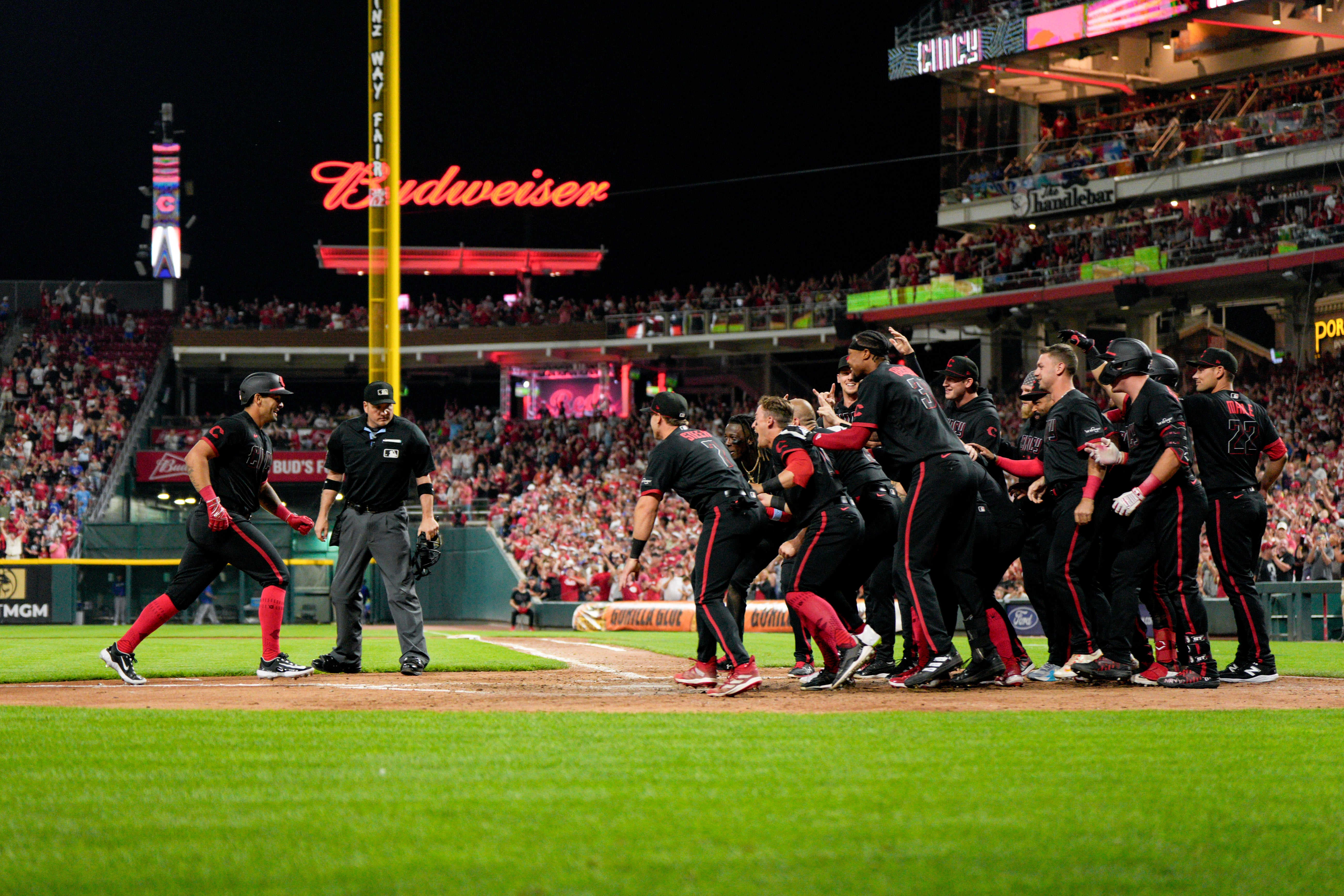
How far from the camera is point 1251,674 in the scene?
27.8 feet

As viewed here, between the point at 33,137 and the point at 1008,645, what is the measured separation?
51852mm

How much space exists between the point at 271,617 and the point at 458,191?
36.2m

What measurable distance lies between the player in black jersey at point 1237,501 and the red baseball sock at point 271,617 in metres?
6.27

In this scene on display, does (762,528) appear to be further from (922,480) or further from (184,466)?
(184,466)

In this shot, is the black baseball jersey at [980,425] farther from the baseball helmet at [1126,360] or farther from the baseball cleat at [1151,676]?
the baseball cleat at [1151,676]

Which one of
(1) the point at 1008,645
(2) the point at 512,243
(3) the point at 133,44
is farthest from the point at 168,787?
(3) the point at 133,44

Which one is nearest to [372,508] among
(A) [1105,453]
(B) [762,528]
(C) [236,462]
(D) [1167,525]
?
(C) [236,462]

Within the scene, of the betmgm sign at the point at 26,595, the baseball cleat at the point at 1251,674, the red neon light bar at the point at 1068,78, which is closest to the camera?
the baseball cleat at the point at 1251,674

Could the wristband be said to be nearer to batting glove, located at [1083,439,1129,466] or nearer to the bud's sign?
batting glove, located at [1083,439,1129,466]

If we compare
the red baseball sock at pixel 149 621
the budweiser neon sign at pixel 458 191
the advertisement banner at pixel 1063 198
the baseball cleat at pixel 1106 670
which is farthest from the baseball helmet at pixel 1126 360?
the budweiser neon sign at pixel 458 191

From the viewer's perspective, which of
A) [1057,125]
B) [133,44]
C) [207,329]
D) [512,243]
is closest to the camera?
[1057,125]

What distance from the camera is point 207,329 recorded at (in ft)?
136

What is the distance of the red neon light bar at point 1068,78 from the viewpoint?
3569cm

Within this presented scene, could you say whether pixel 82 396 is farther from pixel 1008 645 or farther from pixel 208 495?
pixel 1008 645
